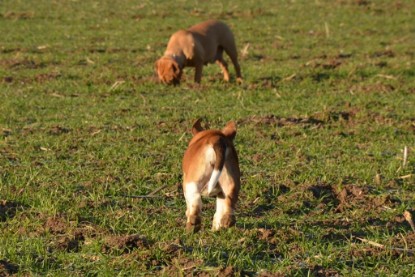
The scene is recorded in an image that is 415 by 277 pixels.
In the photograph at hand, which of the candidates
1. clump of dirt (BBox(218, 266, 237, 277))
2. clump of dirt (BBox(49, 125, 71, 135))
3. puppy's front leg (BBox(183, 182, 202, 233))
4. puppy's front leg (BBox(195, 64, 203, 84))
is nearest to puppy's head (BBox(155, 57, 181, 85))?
puppy's front leg (BBox(195, 64, 203, 84))

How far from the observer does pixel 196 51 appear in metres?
13.9

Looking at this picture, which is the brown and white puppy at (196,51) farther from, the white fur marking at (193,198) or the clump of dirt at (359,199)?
the white fur marking at (193,198)

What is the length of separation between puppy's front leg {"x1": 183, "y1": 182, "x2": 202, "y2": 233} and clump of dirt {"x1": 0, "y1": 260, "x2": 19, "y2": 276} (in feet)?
4.07

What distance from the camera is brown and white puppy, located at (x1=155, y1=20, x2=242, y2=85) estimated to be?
13453mm

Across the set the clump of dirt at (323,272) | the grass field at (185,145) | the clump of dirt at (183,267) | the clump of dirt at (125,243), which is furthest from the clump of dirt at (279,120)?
the clump of dirt at (183,267)

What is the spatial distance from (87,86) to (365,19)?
10.8 metres

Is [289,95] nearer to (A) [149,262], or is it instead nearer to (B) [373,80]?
(B) [373,80]

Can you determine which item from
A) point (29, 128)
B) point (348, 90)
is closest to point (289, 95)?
point (348, 90)

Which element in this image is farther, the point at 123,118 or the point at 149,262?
the point at 123,118

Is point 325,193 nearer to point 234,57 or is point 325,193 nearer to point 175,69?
point 175,69

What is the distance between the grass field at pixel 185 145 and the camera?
5633 millimetres

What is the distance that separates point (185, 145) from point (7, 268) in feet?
14.1

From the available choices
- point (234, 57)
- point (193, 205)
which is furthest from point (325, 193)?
point (234, 57)

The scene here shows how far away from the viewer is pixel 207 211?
7.04 metres
